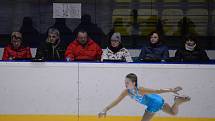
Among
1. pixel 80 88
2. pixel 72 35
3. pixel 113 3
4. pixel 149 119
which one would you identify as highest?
pixel 113 3

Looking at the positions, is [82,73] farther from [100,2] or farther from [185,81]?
[100,2]

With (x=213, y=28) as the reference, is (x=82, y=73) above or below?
below

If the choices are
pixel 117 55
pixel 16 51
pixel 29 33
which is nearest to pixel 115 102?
pixel 117 55

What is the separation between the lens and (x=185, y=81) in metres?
5.39

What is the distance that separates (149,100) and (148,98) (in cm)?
2

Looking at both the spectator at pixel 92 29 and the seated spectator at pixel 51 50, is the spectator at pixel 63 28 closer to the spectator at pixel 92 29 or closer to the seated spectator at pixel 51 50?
the spectator at pixel 92 29

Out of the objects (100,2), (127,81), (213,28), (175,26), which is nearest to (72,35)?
(100,2)

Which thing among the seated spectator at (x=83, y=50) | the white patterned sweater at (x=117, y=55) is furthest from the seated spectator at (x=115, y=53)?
the seated spectator at (x=83, y=50)

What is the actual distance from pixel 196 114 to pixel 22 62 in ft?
6.73

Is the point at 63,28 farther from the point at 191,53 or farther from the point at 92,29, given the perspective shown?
the point at 191,53

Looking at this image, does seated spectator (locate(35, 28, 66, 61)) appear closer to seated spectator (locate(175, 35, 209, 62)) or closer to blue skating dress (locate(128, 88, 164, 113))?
blue skating dress (locate(128, 88, 164, 113))

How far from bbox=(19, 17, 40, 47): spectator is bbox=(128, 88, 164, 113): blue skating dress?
10.6 feet

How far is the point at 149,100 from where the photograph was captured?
17.5 feet

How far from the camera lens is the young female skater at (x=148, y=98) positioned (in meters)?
5.35
